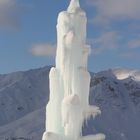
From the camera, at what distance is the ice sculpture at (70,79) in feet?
78.8

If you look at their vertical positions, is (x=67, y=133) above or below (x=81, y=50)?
below

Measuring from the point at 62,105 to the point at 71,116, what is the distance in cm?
52

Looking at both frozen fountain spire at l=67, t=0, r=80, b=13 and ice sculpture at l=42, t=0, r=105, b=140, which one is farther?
frozen fountain spire at l=67, t=0, r=80, b=13

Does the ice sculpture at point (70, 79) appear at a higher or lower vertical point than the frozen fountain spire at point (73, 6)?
lower

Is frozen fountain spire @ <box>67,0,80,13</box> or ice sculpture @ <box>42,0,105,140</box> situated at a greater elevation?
frozen fountain spire @ <box>67,0,80,13</box>

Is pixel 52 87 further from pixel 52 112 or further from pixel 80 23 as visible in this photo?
pixel 80 23

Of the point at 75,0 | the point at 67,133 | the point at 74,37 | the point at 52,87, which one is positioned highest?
the point at 75,0

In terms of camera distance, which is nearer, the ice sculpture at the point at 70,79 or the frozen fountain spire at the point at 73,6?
the ice sculpture at the point at 70,79

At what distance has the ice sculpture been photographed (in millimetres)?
24016

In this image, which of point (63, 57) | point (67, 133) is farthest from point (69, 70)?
point (67, 133)

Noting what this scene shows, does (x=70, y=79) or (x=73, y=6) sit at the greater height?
(x=73, y=6)

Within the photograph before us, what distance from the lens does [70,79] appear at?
79.2 feet

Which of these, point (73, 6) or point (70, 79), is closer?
point (70, 79)

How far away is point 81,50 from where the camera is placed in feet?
80.3
